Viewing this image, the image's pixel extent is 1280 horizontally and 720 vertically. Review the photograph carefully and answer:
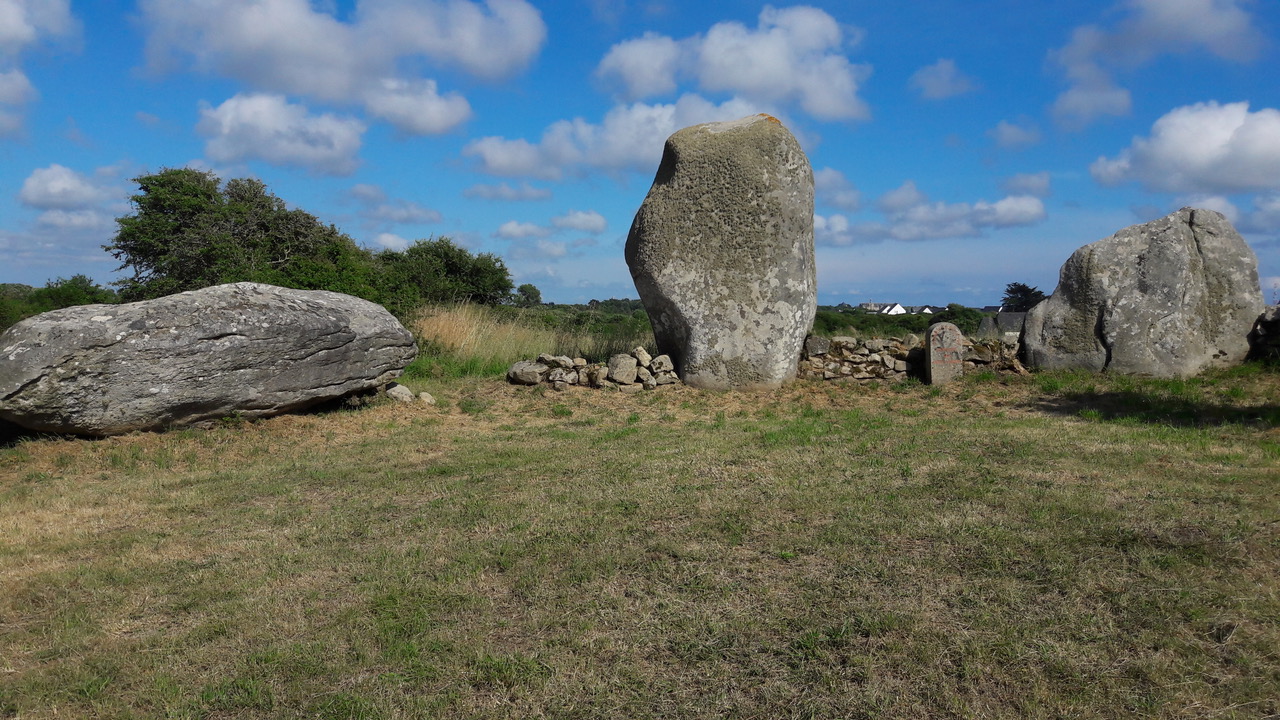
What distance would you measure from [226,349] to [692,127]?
6.99 m

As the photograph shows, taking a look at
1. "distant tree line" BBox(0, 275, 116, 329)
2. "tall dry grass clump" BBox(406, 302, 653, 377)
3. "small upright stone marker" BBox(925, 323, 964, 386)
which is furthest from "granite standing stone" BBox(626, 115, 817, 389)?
"distant tree line" BBox(0, 275, 116, 329)

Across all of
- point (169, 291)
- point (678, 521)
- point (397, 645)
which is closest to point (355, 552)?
point (397, 645)

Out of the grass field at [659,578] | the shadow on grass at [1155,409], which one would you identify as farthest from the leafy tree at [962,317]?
the grass field at [659,578]

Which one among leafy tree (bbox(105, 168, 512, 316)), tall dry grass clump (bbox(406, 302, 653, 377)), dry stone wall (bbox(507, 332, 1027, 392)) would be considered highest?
leafy tree (bbox(105, 168, 512, 316))

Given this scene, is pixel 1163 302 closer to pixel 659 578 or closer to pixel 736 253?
pixel 736 253

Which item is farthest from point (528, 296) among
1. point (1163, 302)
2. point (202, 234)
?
point (1163, 302)

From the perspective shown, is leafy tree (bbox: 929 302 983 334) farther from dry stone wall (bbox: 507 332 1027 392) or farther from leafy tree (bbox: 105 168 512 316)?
leafy tree (bbox: 105 168 512 316)

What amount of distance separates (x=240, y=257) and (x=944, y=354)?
13.9 meters

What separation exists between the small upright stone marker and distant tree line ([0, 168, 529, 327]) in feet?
29.9

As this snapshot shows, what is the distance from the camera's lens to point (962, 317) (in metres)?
18.9

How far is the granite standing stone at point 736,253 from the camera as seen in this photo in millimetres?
11195

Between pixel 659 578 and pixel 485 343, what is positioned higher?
pixel 485 343

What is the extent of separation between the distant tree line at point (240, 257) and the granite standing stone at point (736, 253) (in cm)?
570

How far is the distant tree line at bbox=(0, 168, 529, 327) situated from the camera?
560 inches
